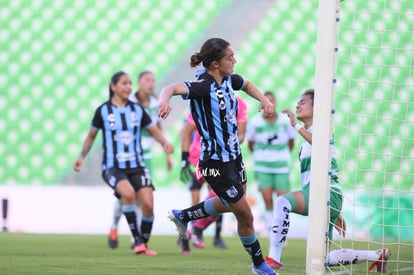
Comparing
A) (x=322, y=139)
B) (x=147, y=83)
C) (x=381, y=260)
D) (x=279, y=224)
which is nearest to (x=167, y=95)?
(x=322, y=139)

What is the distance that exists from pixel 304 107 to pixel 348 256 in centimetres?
138

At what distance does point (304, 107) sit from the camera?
23.1 feet

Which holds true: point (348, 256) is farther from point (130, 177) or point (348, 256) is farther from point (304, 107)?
point (130, 177)

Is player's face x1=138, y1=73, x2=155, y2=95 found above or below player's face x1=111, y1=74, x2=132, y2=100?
above

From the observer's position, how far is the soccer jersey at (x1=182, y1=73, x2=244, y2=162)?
18.8ft

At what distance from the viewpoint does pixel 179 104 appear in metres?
14.5

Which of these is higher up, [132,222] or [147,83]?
[147,83]

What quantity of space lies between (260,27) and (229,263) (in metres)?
8.59

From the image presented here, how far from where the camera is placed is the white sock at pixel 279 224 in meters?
6.68

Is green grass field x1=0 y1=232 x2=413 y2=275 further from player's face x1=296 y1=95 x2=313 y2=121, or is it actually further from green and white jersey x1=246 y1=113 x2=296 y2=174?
player's face x1=296 y1=95 x2=313 y2=121

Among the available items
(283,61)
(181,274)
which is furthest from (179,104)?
(181,274)

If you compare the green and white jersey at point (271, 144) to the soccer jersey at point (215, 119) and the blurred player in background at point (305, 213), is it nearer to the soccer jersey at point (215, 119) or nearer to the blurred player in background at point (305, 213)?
the blurred player in background at point (305, 213)

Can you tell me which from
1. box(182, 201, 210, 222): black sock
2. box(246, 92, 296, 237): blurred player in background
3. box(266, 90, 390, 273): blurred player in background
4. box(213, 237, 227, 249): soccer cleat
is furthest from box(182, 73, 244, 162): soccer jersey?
box(246, 92, 296, 237): blurred player in background

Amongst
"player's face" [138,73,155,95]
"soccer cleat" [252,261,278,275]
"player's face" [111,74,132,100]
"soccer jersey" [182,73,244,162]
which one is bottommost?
"soccer cleat" [252,261,278,275]
